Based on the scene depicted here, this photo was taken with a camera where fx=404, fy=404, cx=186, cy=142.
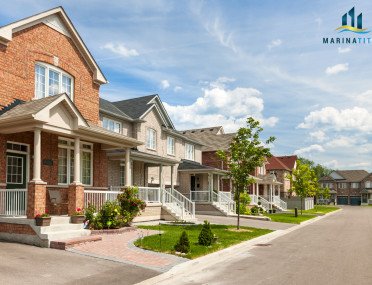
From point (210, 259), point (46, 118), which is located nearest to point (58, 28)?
point (46, 118)

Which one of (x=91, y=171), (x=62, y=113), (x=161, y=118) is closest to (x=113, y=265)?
(x=62, y=113)

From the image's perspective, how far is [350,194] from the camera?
11369cm

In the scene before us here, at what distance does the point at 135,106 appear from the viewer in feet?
102

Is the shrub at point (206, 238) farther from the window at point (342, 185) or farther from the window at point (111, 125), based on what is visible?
the window at point (342, 185)

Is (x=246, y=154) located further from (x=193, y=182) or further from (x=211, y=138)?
(x=211, y=138)

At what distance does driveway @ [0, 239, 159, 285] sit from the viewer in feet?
29.9

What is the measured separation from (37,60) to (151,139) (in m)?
14.5

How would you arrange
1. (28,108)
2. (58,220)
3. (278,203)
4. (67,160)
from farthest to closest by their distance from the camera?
1. (278,203)
2. (67,160)
3. (28,108)
4. (58,220)

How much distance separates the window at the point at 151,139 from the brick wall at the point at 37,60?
9618 mm

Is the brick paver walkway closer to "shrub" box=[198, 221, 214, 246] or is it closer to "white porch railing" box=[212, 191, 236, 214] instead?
"shrub" box=[198, 221, 214, 246]

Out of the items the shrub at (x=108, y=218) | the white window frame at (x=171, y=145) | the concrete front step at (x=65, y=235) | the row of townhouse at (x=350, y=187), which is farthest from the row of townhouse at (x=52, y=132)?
the row of townhouse at (x=350, y=187)

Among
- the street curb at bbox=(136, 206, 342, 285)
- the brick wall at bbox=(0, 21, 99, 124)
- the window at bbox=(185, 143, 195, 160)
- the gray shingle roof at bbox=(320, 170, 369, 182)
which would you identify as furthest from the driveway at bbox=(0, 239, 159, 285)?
the gray shingle roof at bbox=(320, 170, 369, 182)

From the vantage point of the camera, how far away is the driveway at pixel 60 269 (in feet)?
29.9

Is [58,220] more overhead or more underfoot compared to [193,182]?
more underfoot
